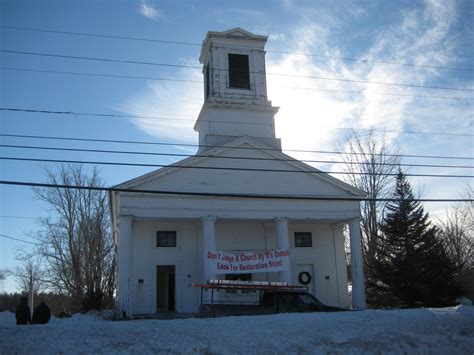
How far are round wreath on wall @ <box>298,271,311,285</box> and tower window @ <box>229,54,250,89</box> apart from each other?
12.1 metres

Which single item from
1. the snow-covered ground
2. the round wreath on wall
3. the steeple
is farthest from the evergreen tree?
the snow-covered ground

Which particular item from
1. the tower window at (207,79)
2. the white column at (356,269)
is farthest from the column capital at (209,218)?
the tower window at (207,79)

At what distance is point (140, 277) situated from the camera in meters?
25.5

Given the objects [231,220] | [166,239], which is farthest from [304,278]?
[166,239]

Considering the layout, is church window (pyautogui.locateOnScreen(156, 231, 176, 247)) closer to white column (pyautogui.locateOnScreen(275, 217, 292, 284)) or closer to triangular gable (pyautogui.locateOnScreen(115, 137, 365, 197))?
triangular gable (pyautogui.locateOnScreen(115, 137, 365, 197))

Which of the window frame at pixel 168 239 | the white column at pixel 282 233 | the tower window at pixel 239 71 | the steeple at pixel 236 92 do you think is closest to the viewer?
the white column at pixel 282 233

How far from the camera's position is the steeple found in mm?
30234

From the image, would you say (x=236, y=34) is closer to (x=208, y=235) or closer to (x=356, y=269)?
(x=208, y=235)

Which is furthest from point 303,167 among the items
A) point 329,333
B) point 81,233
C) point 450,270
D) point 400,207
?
point 81,233

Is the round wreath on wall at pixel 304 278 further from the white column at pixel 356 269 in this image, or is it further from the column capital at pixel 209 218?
the column capital at pixel 209 218

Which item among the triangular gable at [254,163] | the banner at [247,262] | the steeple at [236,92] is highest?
the steeple at [236,92]

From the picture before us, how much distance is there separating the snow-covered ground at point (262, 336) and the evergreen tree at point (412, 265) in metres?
10.6

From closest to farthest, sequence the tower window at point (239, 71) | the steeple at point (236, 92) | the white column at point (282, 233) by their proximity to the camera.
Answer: the white column at point (282, 233) < the steeple at point (236, 92) < the tower window at point (239, 71)

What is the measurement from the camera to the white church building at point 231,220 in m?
23.8
